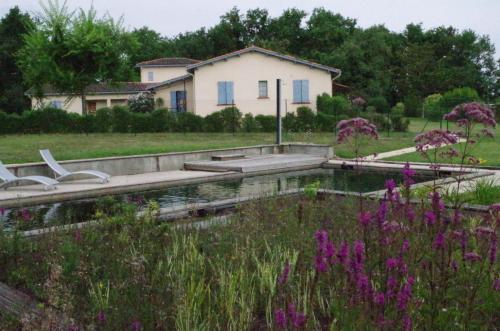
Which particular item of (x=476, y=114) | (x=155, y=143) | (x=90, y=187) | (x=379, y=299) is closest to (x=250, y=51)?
(x=155, y=143)

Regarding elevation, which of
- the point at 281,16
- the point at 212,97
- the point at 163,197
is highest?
the point at 281,16

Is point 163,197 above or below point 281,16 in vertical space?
below

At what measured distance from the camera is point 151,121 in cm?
2634

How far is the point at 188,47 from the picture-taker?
57031 mm

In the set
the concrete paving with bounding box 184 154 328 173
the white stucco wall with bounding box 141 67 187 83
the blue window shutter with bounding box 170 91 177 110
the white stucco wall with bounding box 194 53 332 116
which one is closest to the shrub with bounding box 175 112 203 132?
the white stucco wall with bounding box 194 53 332 116

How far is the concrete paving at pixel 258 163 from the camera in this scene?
14.8 metres

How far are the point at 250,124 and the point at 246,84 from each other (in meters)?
7.18

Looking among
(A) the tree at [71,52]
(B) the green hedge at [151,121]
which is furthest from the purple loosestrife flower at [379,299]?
(A) the tree at [71,52]

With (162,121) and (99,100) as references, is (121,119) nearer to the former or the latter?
(162,121)

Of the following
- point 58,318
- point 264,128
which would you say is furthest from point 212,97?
point 58,318

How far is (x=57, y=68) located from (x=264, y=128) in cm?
1064

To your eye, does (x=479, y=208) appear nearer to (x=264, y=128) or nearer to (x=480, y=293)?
(x=480, y=293)

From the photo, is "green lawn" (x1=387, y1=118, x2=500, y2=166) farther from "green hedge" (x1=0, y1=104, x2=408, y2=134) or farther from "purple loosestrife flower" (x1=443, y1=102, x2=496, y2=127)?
"purple loosestrife flower" (x1=443, y1=102, x2=496, y2=127)

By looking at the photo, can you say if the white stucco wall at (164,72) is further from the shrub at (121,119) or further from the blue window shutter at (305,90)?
the shrub at (121,119)
